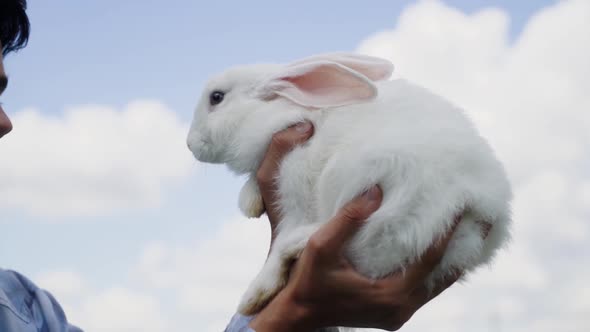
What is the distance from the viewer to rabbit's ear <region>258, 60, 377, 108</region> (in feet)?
6.50

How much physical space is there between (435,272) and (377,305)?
0.72 feet

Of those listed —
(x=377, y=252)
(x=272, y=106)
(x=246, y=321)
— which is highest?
(x=272, y=106)

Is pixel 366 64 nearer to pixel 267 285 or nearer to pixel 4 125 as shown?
pixel 267 285

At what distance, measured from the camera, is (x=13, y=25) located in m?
2.30

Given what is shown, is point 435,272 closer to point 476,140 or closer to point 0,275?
point 476,140

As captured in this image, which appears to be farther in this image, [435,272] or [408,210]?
[435,272]

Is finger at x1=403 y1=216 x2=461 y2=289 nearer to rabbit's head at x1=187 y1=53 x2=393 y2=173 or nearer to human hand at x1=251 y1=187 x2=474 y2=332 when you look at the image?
human hand at x1=251 y1=187 x2=474 y2=332

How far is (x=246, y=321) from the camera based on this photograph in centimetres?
201

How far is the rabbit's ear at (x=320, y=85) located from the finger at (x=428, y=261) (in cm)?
49

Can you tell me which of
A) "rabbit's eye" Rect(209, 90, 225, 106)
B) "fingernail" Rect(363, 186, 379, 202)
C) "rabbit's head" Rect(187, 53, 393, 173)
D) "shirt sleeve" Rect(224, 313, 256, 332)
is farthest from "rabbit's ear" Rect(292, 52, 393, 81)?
"shirt sleeve" Rect(224, 313, 256, 332)

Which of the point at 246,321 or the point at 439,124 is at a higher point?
the point at 439,124

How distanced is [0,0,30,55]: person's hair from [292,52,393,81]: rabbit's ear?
3.40 feet

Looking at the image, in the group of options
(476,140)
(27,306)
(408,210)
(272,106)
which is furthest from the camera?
(272,106)

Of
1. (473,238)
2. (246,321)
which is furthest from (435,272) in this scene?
(246,321)
